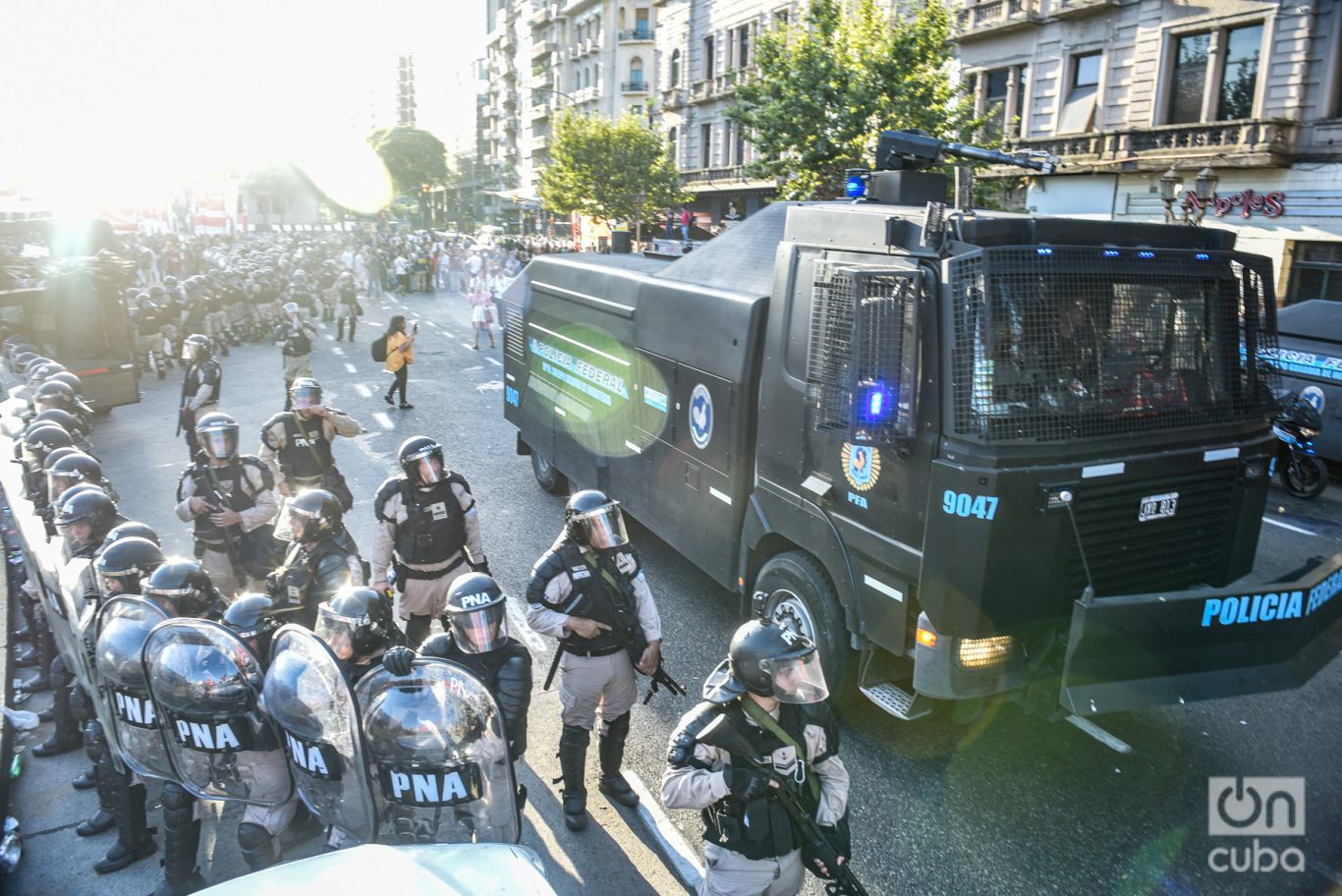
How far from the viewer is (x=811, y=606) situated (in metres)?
5.77

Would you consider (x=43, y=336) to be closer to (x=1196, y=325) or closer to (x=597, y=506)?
(x=597, y=506)

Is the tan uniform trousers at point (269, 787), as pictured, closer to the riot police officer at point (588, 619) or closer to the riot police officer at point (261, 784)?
the riot police officer at point (261, 784)

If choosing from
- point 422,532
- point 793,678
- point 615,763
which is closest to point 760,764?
point 793,678

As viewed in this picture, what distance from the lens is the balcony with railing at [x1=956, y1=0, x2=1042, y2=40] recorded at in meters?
24.5

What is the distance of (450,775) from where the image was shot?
337 cm

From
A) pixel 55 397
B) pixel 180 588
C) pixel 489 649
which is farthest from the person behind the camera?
pixel 55 397

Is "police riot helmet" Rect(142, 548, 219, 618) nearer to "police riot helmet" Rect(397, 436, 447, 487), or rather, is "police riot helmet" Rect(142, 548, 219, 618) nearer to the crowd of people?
the crowd of people

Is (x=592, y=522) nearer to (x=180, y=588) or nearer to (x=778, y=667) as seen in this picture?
(x=778, y=667)

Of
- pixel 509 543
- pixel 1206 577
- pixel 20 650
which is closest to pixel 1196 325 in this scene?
pixel 1206 577

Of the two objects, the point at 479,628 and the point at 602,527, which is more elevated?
the point at 602,527

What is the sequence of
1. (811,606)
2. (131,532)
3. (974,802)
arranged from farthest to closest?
1. (811,606)
2. (974,802)
3. (131,532)

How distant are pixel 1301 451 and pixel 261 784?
39.8 ft

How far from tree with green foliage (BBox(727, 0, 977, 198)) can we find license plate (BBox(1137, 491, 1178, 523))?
14183 millimetres

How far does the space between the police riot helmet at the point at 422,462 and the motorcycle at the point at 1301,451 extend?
10.4 m
